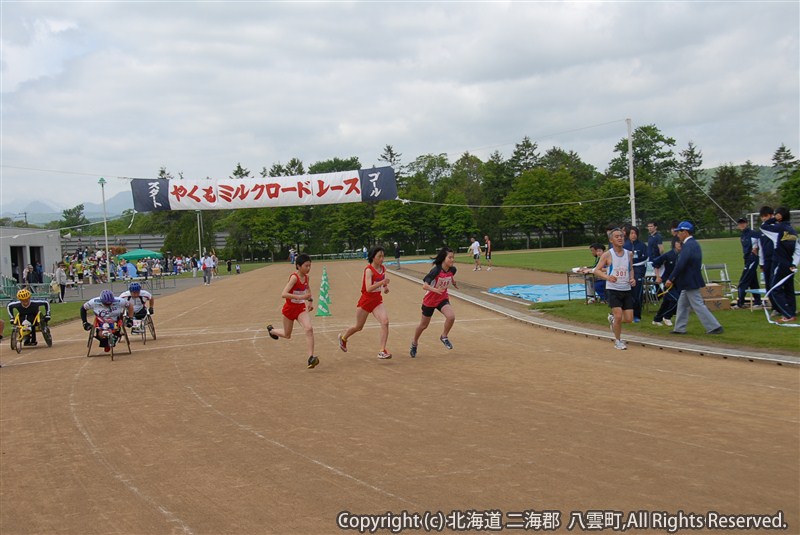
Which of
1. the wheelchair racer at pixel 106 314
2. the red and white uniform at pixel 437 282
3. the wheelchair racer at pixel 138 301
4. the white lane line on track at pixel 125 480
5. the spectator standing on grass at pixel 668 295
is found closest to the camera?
the white lane line on track at pixel 125 480

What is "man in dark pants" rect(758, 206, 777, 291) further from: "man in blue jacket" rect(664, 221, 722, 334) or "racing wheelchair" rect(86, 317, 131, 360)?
"racing wheelchair" rect(86, 317, 131, 360)

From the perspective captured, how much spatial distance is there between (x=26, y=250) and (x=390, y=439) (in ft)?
161

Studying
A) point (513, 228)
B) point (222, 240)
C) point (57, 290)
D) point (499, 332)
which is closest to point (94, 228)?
point (222, 240)

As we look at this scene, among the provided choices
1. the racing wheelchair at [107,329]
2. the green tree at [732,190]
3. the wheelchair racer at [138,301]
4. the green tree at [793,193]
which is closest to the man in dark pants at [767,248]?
the racing wheelchair at [107,329]

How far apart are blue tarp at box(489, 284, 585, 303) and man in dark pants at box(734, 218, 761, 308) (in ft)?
20.9

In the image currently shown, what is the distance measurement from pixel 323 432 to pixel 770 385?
587 cm

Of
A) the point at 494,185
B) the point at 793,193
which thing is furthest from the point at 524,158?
the point at 793,193

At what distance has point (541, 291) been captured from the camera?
25141mm

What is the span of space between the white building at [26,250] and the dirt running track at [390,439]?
35652mm

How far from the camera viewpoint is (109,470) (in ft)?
21.0

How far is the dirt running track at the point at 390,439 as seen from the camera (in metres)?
5.14

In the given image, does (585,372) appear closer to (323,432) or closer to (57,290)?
(323,432)

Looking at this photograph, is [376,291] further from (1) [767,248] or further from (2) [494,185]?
(2) [494,185]

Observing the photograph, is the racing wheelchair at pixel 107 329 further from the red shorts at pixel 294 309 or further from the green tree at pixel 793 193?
the green tree at pixel 793 193
